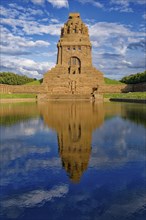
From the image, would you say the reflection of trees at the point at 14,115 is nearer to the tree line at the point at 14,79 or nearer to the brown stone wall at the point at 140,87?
the brown stone wall at the point at 140,87

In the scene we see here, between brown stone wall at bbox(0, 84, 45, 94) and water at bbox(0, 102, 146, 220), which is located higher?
brown stone wall at bbox(0, 84, 45, 94)

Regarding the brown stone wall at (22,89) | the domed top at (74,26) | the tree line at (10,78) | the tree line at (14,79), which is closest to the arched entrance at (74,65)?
the domed top at (74,26)

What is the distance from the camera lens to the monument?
86.7m

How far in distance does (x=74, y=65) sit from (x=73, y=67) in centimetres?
154

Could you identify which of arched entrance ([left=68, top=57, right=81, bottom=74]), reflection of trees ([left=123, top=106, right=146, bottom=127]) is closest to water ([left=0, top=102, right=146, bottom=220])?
reflection of trees ([left=123, top=106, right=146, bottom=127])

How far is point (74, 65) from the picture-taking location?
9775cm

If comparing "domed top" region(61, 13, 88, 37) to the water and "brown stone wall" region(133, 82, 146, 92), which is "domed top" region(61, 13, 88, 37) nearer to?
"brown stone wall" region(133, 82, 146, 92)

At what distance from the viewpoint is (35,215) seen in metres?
6.07

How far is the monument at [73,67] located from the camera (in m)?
86.7

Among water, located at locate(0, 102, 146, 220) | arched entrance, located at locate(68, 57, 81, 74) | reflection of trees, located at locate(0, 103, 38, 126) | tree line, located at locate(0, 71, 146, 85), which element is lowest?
water, located at locate(0, 102, 146, 220)

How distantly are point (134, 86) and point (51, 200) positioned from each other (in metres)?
82.7

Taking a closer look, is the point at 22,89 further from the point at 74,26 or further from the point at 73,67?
the point at 74,26

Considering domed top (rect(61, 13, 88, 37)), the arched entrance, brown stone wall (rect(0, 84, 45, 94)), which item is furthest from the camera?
domed top (rect(61, 13, 88, 37))

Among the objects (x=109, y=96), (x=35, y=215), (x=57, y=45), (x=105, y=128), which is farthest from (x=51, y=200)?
(x=57, y=45)
